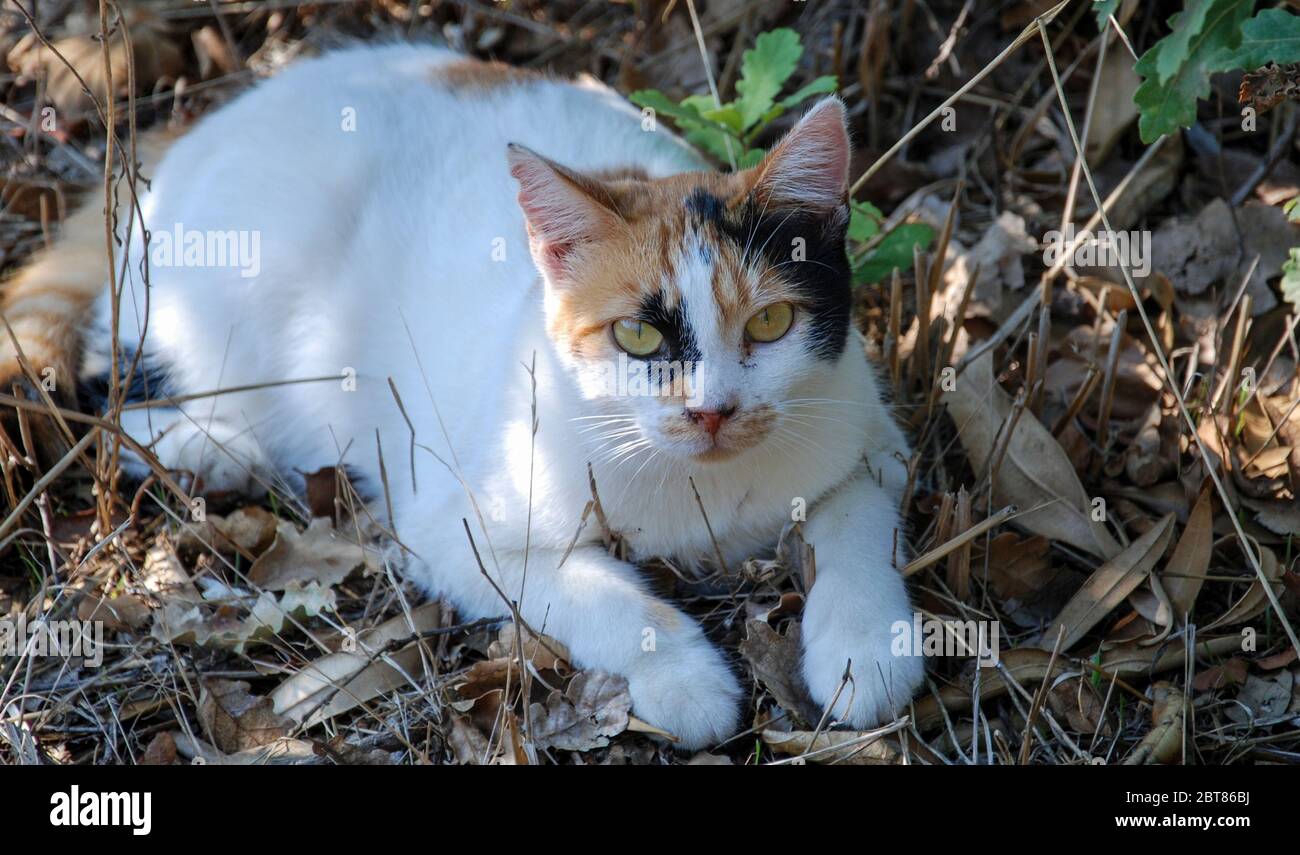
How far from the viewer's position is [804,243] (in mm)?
2525

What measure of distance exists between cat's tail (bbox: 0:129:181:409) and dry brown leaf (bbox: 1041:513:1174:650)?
277cm

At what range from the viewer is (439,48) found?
402 centimetres

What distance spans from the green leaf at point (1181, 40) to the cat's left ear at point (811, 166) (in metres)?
Answer: 0.64

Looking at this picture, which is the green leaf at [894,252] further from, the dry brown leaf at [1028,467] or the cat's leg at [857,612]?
the cat's leg at [857,612]

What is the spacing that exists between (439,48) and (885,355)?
6.50 feet

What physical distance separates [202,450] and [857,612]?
2.07m

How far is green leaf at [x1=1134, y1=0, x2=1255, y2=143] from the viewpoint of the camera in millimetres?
2268

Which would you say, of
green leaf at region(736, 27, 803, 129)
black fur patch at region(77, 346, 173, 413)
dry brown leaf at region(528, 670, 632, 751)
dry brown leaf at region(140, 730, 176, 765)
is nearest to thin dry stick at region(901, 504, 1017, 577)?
dry brown leaf at region(528, 670, 632, 751)

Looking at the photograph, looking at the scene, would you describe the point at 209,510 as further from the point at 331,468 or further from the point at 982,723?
the point at 982,723

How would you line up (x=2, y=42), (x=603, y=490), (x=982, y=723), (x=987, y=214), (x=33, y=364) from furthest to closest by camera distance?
(x=2, y=42)
(x=987, y=214)
(x=33, y=364)
(x=603, y=490)
(x=982, y=723)

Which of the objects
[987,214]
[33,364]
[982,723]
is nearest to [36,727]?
[33,364]

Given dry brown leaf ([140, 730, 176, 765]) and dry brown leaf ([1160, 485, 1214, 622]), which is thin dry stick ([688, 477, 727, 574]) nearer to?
dry brown leaf ([1160, 485, 1214, 622])

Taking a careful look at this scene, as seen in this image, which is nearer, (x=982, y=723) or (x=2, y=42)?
(x=982, y=723)

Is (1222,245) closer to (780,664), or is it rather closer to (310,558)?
(780,664)
